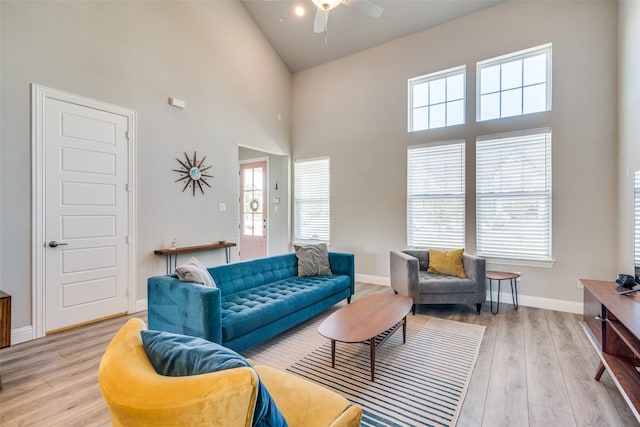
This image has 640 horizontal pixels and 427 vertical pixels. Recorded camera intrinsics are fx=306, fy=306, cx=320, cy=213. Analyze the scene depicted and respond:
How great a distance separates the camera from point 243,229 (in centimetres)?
693

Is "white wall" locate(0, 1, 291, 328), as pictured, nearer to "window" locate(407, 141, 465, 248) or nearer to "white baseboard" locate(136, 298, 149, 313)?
"white baseboard" locate(136, 298, 149, 313)

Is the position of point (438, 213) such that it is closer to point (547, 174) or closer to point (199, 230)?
point (547, 174)

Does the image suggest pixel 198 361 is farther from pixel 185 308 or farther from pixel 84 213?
pixel 84 213

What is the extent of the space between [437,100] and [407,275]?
286 centimetres

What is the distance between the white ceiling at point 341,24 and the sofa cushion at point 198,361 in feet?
15.4

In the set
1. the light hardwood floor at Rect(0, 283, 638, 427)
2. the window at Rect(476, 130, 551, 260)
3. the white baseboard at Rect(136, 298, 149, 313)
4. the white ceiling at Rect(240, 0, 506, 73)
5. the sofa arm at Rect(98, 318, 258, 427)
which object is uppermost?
the white ceiling at Rect(240, 0, 506, 73)

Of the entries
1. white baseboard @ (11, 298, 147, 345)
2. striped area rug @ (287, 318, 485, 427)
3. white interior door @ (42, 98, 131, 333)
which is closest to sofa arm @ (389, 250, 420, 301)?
striped area rug @ (287, 318, 485, 427)

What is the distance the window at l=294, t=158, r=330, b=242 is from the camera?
597 centimetres

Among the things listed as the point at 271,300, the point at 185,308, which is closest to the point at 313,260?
the point at 271,300

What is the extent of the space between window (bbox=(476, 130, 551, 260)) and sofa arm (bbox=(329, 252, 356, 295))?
1901 mm

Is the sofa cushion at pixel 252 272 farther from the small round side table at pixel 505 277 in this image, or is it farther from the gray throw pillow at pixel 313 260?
the small round side table at pixel 505 277

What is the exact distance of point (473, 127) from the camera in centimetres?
447

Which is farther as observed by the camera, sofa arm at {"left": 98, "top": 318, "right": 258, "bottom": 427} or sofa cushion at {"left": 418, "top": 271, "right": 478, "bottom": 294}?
sofa cushion at {"left": 418, "top": 271, "right": 478, "bottom": 294}

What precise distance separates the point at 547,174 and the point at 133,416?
4.83m
